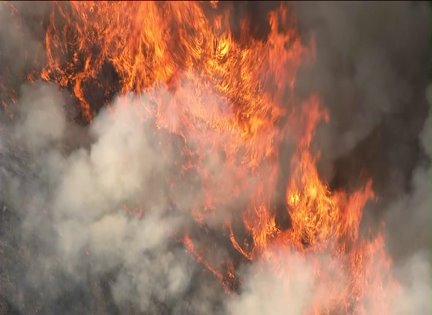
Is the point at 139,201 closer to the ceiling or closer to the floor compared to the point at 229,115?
closer to the floor

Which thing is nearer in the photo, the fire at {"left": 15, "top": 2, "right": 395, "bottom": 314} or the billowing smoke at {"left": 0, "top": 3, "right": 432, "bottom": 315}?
the fire at {"left": 15, "top": 2, "right": 395, "bottom": 314}

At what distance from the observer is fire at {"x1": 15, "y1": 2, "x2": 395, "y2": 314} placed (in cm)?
1319

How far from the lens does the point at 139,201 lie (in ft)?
49.4

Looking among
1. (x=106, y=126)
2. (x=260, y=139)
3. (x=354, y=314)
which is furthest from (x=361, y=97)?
(x=106, y=126)

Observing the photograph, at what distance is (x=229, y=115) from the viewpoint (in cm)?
1399

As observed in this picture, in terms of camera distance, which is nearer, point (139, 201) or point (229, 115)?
point (229, 115)

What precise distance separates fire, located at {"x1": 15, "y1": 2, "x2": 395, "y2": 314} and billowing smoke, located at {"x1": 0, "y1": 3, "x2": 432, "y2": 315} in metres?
0.26

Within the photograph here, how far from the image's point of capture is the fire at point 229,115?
13188mm

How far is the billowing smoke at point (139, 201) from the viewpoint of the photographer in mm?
13727

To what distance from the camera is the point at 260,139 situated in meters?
14.1

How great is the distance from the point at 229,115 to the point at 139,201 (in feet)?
11.9

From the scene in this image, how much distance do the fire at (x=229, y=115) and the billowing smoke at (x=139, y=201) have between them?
0.86ft

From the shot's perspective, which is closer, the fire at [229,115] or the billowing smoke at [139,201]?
the fire at [229,115]

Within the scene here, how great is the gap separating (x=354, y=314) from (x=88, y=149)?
340 inches
